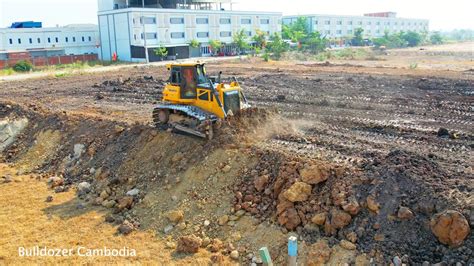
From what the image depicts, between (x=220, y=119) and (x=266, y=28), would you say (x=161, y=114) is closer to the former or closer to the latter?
(x=220, y=119)

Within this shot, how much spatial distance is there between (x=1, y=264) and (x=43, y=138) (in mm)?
7692

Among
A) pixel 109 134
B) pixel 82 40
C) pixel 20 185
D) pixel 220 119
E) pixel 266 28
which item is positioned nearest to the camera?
pixel 220 119

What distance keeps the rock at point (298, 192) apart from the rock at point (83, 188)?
5.85 metres

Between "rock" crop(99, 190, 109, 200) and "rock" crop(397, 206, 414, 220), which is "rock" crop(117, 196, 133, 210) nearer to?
"rock" crop(99, 190, 109, 200)

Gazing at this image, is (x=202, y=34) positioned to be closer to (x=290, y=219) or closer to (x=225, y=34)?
(x=225, y=34)

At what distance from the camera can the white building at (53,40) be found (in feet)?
172

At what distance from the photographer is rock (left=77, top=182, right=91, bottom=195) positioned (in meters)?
11.7

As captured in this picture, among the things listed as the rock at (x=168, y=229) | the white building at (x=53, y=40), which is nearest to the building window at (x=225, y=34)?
the white building at (x=53, y=40)

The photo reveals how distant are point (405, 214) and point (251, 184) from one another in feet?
11.2

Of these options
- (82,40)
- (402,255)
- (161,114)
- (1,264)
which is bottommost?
(1,264)

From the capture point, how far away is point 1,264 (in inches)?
340

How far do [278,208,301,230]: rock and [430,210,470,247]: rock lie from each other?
8.10 ft

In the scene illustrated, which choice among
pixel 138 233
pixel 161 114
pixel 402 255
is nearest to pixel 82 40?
pixel 161 114

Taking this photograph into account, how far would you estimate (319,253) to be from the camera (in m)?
7.63
